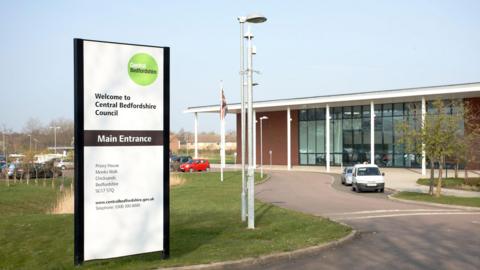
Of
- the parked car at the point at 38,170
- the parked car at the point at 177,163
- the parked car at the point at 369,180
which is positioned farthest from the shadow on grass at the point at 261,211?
the parked car at the point at 177,163

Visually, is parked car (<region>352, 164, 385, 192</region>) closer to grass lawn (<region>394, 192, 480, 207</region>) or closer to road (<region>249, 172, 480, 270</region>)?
grass lawn (<region>394, 192, 480, 207</region>)

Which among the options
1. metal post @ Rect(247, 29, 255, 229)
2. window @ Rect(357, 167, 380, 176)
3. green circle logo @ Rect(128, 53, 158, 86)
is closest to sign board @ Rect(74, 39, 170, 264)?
green circle logo @ Rect(128, 53, 158, 86)

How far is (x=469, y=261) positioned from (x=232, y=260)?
4160 mm

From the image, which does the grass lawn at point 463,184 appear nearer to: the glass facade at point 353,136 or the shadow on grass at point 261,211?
the glass facade at point 353,136

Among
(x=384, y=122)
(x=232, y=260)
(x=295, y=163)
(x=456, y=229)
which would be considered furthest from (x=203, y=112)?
(x=232, y=260)

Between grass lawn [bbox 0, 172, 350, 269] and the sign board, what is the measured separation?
529mm

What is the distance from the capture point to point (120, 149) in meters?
9.01

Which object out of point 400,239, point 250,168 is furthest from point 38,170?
point 400,239

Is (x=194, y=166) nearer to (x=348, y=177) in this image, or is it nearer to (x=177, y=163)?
(x=177, y=163)

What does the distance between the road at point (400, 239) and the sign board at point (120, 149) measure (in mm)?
2188

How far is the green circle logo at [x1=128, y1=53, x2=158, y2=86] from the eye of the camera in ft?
30.3

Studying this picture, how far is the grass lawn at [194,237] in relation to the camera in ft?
32.2

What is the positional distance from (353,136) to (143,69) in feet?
176

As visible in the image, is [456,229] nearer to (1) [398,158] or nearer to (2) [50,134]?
Result: (1) [398,158]
